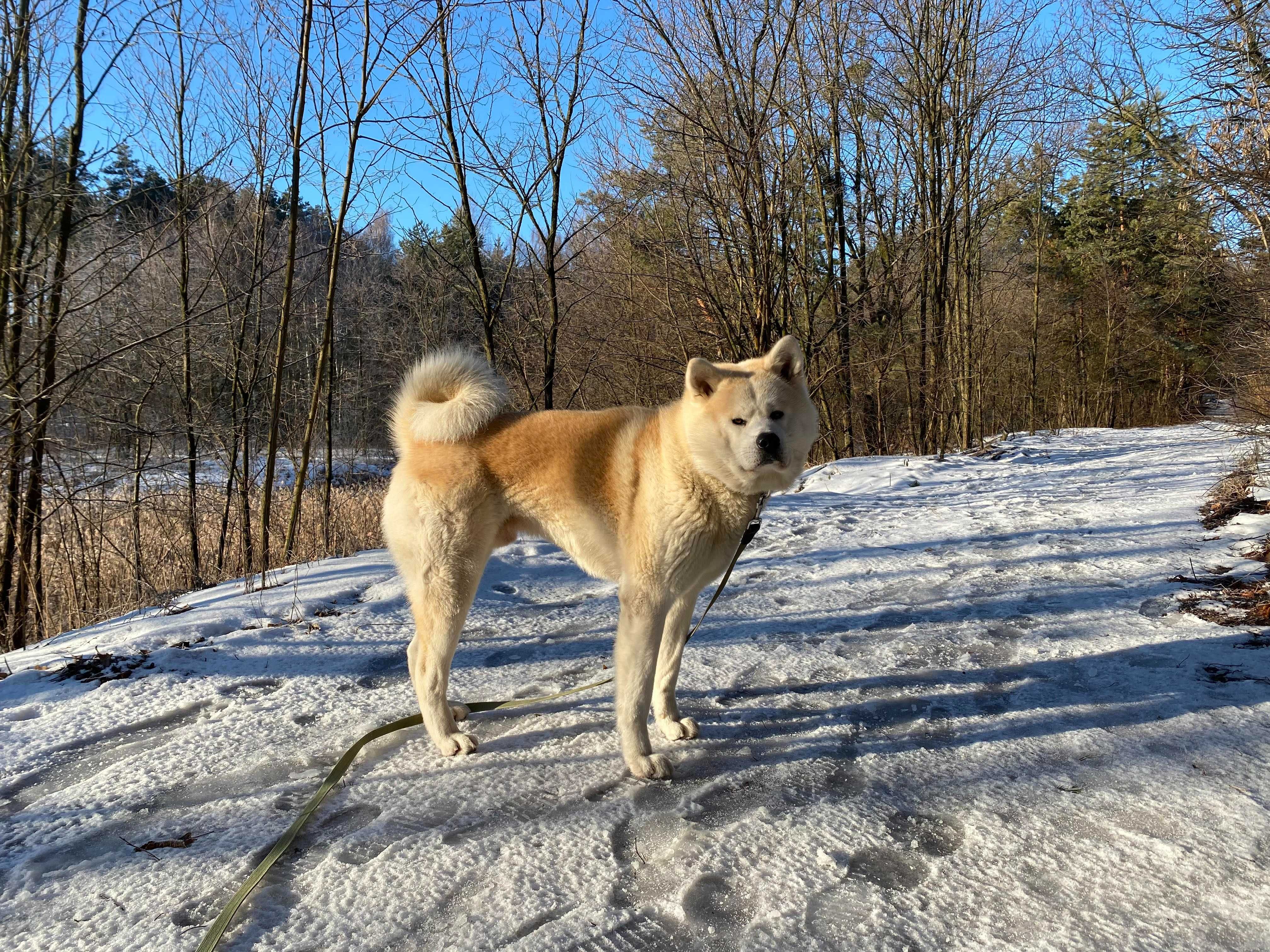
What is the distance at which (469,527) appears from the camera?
2.80m

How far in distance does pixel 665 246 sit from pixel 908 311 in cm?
589

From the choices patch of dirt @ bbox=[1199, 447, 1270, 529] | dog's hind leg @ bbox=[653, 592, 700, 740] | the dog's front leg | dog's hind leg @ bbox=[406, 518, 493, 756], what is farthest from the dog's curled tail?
patch of dirt @ bbox=[1199, 447, 1270, 529]

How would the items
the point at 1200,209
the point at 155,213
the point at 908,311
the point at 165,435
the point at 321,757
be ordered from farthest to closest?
the point at 908,311 < the point at 155,213 < the point at 1200,209 < the point at 165,435 < the point at 321,757

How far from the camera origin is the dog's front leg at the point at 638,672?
8.04 feet

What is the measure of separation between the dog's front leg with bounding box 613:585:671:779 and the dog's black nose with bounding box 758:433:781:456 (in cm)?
69

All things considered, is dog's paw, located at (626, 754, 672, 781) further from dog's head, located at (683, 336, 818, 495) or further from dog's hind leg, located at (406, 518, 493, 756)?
dog's head, located at (683, 336, 818, 495)

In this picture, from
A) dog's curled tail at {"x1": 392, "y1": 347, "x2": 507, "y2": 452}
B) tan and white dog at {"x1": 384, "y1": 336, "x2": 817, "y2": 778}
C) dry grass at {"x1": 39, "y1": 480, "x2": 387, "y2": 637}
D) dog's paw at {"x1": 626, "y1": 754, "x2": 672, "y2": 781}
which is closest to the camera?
dog's paw at {"x1": 626, "y1": 754, "x2": 672, "y2": 781}

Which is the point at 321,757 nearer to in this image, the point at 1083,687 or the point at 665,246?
the point at 1083,687

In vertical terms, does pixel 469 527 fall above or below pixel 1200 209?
below

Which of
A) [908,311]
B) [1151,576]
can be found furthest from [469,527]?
[908,311]

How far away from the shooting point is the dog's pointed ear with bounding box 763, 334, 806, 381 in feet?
8.91

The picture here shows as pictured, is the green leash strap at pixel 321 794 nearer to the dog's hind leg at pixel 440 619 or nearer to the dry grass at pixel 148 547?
the dog's hind leg at pixel 440 619

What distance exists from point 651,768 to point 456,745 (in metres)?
0.78

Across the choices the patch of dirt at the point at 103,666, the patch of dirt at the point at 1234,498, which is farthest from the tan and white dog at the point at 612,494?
the patch of dirt at the point at 1234,498
